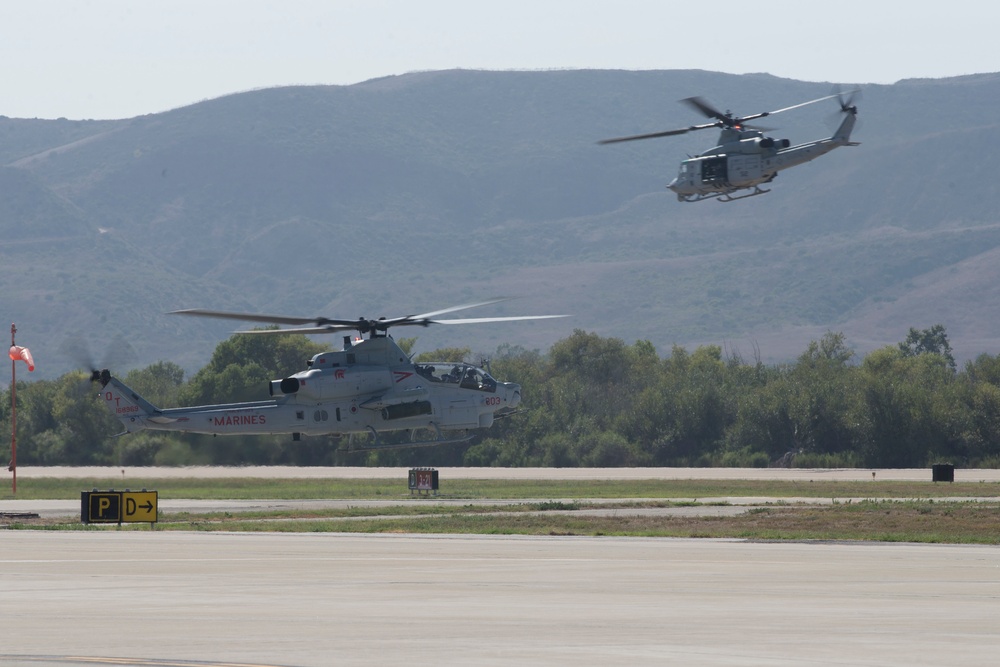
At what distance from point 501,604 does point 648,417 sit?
7514cm

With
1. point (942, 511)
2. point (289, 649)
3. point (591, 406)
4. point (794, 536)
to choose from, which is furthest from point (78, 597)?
point (591, 406)

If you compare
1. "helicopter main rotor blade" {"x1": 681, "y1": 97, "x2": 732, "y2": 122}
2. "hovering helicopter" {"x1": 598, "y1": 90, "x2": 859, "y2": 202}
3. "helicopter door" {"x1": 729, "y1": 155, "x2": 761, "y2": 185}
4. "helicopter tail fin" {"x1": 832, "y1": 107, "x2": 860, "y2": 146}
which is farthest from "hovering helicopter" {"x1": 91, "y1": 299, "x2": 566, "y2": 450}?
"helicopter tail fin" {"x1": 832, "y1": 107, "x2": 860, "y2": 146}

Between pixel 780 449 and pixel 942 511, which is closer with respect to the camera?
pixel 942 511

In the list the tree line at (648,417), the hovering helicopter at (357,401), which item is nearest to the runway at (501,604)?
the hovering helicopter at (357,401)

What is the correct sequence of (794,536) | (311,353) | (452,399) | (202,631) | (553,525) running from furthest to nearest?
1. (311,353)
2. (452,399)
3. (553,525)
4. (794,536)
5. (202,631)

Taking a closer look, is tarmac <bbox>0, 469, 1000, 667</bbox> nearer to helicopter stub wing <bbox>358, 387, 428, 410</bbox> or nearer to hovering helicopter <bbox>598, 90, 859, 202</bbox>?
helicopter stub wing <bbox>358, 387, 428, 410</bbox>

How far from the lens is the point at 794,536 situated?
3150 cm

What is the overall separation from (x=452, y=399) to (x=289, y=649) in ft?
121

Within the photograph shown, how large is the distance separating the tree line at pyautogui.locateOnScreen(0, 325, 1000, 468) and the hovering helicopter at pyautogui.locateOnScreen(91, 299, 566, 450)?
1969 cm

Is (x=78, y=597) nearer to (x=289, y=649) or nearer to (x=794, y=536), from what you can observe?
(x=289, y=649)

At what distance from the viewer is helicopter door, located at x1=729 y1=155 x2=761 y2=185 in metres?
50.4

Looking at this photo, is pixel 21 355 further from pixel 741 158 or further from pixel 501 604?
pixel 501 604

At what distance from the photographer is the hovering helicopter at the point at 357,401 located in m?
51.2

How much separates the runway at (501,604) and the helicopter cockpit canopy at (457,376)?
22.5 m
